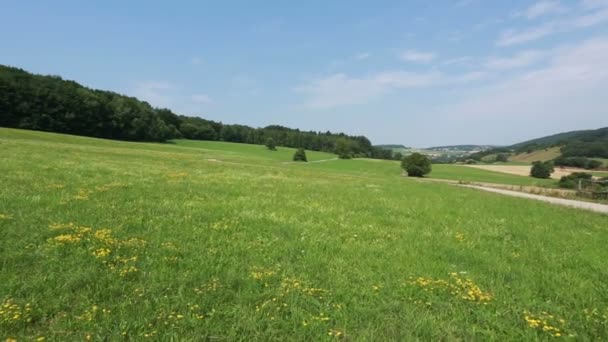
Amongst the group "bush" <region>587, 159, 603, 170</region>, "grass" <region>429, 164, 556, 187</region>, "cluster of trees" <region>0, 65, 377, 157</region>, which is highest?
"cluster of trees" <region>0, 65, 377, 157</region>

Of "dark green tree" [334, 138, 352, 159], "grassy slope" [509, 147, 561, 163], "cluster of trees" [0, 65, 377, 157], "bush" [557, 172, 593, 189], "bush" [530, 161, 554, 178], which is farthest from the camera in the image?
"dark green tree" [334, 138, 352, 159]

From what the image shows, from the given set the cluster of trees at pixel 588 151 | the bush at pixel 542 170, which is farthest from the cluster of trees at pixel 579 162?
the bush at pixel 542 170

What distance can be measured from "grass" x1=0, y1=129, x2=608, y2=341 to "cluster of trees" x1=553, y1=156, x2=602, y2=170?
4645 inches

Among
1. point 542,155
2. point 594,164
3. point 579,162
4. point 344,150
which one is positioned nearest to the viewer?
point 594,164

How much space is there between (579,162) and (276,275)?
132 meters

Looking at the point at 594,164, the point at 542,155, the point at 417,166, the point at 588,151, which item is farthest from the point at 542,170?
the point at 542,155

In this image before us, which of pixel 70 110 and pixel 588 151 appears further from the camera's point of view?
pixel 588 151

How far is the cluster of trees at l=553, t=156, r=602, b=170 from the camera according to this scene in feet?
338

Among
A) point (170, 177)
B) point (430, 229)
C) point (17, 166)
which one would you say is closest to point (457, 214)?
point (430, 229)

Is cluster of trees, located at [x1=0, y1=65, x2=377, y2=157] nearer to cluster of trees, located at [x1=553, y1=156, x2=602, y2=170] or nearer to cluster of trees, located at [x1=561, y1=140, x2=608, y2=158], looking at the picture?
cluster of trees, located at [x1=553, y1=156, x2=602, y2=170]

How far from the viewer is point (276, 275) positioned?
20.3 feet

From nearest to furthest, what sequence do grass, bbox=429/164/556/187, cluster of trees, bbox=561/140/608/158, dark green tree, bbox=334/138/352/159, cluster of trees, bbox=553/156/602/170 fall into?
grass, bbox=429/164/556/187
cluster of trees, bbox=553/156/602/170
cluster of trees, bbox=561/140/608/158
dark green tree, bbox=334/138/352/159

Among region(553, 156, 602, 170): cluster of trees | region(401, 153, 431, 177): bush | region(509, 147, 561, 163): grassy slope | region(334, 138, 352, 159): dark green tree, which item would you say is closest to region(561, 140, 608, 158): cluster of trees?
region(509, 147, 561, 163): grassy slope

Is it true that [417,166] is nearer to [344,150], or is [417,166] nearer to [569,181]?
[569,181]
